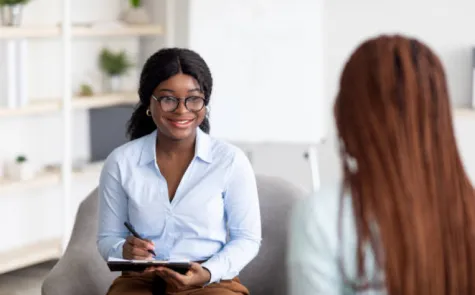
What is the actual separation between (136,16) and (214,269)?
2.68 meters

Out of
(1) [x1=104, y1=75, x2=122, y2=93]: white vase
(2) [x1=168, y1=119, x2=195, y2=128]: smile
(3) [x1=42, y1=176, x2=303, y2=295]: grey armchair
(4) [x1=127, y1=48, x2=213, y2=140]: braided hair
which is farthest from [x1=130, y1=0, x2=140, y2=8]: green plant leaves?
(2) [x1=168, y1=119, x2=195, y2=128]: smile

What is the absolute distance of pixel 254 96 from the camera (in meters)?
4.33

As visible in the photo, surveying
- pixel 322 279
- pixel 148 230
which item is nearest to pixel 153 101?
pixel 148 230

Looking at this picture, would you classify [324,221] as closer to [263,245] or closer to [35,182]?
[263,245]

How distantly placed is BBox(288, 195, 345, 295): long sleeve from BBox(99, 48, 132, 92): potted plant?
130 inches

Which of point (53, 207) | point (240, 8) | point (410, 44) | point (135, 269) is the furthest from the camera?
point (53, 207)

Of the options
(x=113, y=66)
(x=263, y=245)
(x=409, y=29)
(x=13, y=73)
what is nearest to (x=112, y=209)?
(x=263, y=245)

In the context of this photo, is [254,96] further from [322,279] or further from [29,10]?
[322,279]

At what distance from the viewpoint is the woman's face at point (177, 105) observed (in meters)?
2.38

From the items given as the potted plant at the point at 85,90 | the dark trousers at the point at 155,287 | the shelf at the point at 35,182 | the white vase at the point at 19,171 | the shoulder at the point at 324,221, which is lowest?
the shelf at the point at 35,182

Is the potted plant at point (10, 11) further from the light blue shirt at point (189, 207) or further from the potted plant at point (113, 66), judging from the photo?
the light blue shirt at point (189, 207)

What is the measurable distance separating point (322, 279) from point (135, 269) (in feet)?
2.68

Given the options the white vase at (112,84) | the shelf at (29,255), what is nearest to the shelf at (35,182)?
the shelf at (29,255)

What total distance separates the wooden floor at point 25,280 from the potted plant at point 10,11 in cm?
125
